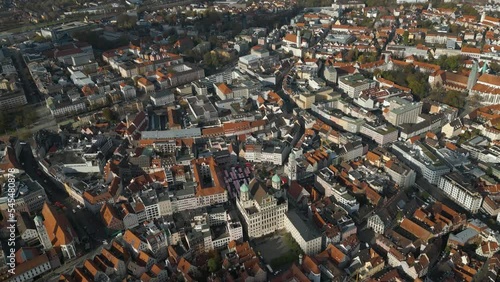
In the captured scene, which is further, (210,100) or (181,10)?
(181,10)

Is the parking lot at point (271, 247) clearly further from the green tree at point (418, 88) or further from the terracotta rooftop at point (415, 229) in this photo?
the green tree at point (418, 88)

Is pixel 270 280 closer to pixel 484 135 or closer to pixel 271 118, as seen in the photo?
pixel 271 118

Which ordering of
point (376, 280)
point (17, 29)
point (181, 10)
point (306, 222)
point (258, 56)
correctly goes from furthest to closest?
1. point (181, 10)
2. point (17, 29)
3. point (258, 56)
4. point (306, 222)
5. point (376, 280)

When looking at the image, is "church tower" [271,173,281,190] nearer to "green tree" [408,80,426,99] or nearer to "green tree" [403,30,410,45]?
"green tree" [408,80,426,99]

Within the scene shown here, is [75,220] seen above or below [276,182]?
below

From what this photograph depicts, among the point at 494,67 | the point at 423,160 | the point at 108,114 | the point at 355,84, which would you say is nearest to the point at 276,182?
the point at 423,160

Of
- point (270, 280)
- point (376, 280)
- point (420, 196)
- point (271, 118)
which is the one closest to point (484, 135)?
point (420, 196)

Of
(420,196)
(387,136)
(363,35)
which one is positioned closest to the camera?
(420,196)

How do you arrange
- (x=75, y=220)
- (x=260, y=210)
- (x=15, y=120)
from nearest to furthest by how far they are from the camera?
(x=260, y=210)
(x=75, y=220)
(x=15, y=120)

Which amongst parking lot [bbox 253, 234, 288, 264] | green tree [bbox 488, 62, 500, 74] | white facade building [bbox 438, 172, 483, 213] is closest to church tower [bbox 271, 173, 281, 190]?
parking lot [bbox 253, 234, 288, 264]

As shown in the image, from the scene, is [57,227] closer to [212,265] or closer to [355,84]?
[212,265]
